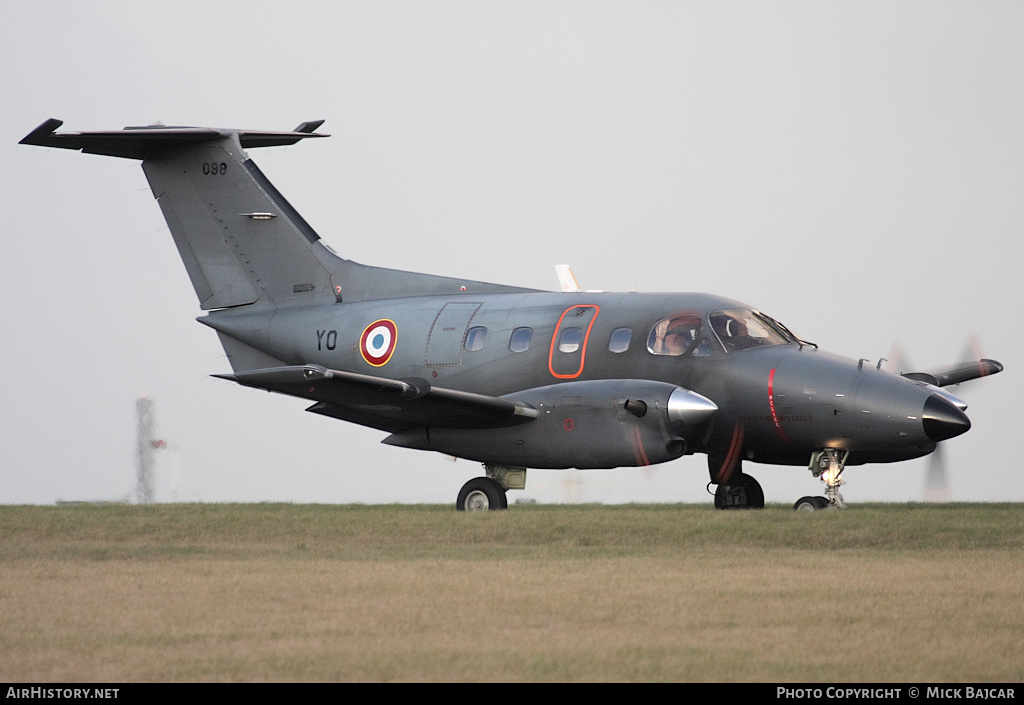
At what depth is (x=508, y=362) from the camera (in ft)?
65.4

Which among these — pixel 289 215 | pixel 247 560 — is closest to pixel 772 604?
pixel 247 560

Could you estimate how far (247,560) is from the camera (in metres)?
13.2

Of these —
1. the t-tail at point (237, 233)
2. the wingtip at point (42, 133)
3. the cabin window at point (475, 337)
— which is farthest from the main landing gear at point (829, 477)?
the wingtip at point (42, 133)

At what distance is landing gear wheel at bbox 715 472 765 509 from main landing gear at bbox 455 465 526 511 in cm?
317

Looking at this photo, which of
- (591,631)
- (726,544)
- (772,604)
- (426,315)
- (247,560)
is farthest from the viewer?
(426,315)

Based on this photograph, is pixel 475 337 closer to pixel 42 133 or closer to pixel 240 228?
pixel 240 228

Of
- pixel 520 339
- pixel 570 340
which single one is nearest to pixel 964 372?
pixel 570 340

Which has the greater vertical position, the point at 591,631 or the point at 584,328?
the point at 584,328

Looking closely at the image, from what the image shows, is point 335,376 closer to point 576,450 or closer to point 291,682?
point 576,450

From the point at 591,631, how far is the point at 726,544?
6380 millimetres

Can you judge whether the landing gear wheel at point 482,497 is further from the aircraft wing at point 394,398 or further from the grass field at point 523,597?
the grass field at point 523,597

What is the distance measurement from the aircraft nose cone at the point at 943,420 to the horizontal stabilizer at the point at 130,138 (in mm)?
13670

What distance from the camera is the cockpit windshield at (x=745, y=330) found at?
714 inches
